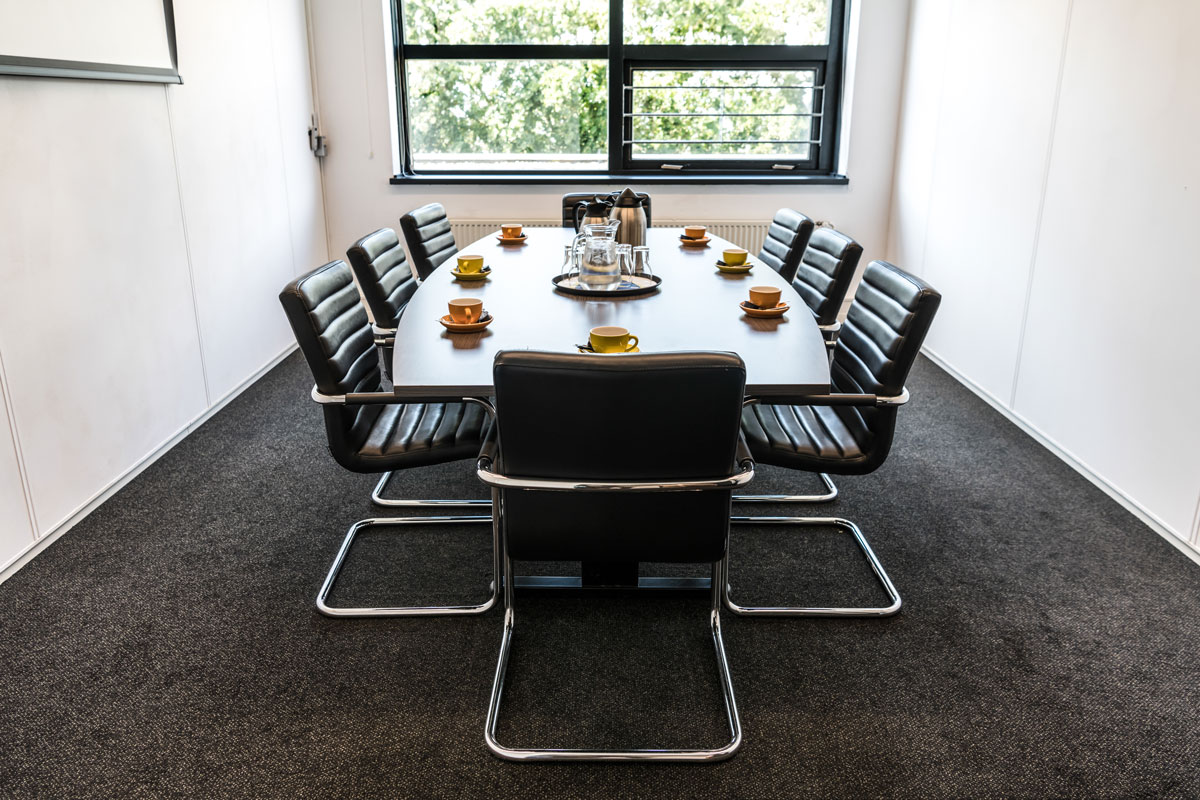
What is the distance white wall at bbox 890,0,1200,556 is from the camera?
2.66m

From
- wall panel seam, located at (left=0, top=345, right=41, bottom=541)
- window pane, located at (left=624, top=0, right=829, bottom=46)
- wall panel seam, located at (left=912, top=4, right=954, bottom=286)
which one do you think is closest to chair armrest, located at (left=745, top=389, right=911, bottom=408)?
wall panel seam, located at (left=0, top=345, right=41, bottom=541)

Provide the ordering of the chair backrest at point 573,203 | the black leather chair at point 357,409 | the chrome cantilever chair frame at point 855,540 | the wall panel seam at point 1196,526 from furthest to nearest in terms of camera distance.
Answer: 1. the chair backrest at point 573,203
2. the wall panel seam at point 1196,526
3. the black leather chair at point 357,409
4. the chrome cantilever chair frame at point 855,540

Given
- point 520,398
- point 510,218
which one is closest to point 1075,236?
point 520,398

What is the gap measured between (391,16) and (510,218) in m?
1.30

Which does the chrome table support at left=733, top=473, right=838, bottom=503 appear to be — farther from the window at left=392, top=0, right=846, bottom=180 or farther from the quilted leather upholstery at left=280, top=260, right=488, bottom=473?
the window at left=392, top=0, right=846, bottom=180

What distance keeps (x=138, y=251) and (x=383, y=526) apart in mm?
1402

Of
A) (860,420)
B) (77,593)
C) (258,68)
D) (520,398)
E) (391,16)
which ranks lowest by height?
(77,593)

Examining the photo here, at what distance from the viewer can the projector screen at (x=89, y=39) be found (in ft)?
8.03

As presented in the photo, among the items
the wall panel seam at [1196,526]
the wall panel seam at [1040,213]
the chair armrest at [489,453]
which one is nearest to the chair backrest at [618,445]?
the chair armrest at [489,453]

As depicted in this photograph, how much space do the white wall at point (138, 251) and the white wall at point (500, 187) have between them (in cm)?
32

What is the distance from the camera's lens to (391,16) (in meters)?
4.94

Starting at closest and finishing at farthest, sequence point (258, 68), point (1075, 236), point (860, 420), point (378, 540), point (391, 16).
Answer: point (860, 420) → point (378, 540) → point (1075, 236) → point (258, 68) → point (391, 16)

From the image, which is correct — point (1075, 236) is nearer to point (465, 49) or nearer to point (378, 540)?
point (378, 540)

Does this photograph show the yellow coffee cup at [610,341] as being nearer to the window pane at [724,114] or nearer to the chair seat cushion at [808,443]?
the chair seat cushion at [808,443]
